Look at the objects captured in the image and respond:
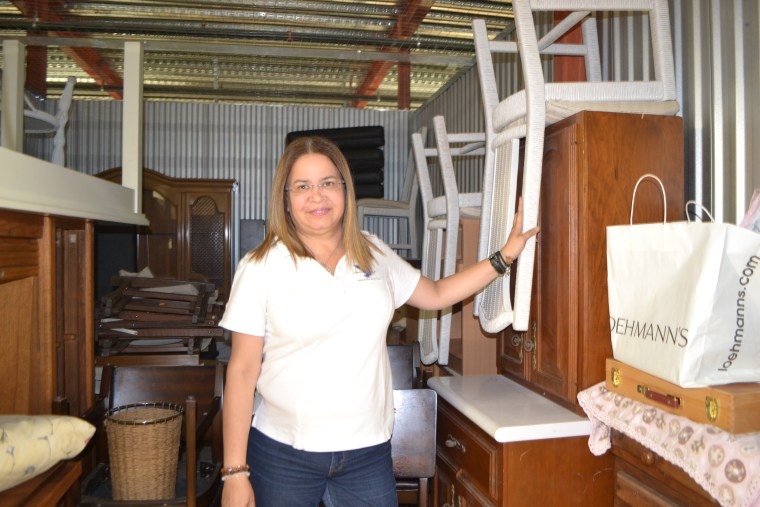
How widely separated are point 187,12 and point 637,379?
4403 mm

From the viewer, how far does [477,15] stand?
15.3 feet

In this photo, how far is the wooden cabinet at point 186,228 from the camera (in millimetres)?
6043

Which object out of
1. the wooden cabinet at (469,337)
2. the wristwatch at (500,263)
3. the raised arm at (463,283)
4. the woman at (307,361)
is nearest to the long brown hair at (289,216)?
the woman at (307,361)

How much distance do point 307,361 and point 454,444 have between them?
31.9 inches

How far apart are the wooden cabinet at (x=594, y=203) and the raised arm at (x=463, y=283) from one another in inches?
5.5

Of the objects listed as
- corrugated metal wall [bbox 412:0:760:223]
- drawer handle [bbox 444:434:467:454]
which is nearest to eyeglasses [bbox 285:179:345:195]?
drawer handle [bbox 444:434:467:454]

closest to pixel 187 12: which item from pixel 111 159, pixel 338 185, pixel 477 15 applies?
pixel 477 15

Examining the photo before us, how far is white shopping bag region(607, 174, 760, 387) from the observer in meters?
1.34

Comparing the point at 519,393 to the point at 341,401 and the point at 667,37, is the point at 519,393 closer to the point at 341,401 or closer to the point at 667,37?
the point at 341,401

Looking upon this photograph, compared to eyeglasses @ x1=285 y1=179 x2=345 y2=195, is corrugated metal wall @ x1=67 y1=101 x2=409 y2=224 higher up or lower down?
higher up

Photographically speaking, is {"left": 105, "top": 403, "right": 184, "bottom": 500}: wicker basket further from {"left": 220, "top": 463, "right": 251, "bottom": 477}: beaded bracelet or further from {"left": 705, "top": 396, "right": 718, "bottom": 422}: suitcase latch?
{"left": 705, "top": 396, "right": 718, "bottom": 422}: suitcase latch

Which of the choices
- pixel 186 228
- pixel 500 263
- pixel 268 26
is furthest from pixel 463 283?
pixel 186 228

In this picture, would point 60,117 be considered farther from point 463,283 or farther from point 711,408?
point 711,408

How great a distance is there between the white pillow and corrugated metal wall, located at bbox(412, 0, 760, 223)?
6.87 ft
